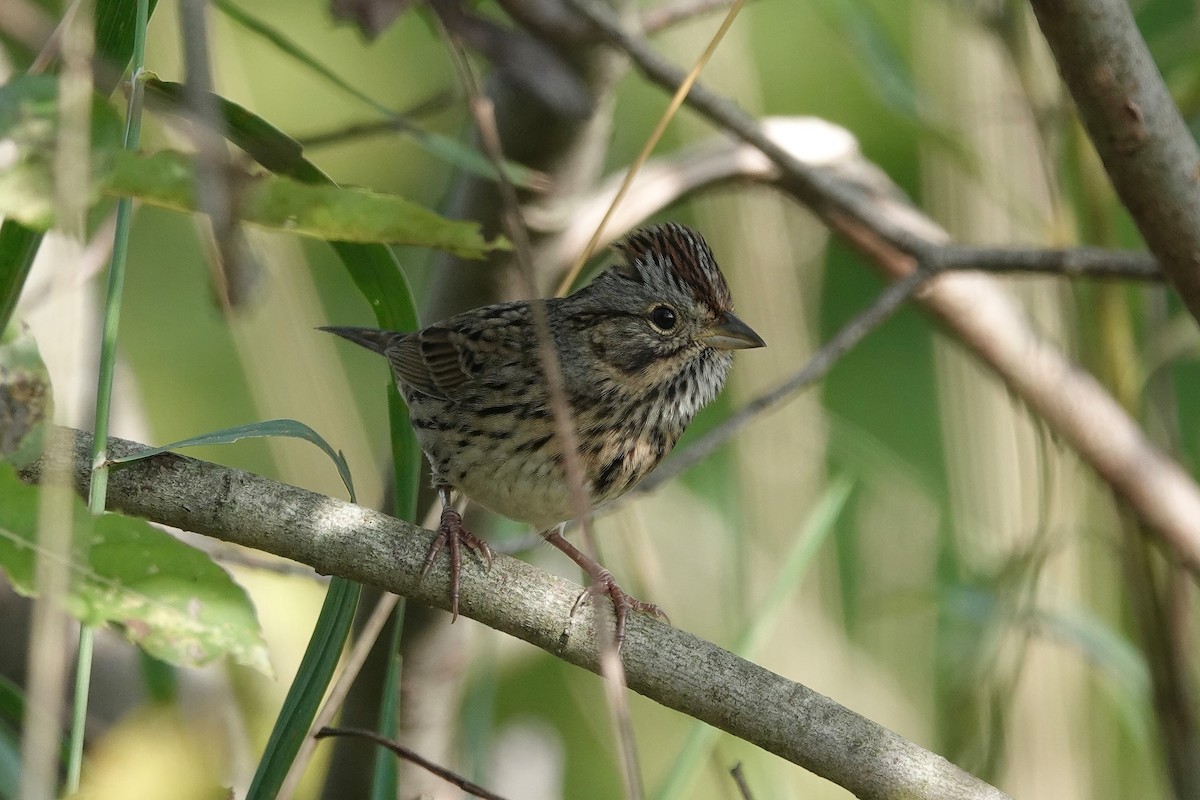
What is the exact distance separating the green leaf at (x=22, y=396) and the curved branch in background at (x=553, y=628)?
84 millimetres

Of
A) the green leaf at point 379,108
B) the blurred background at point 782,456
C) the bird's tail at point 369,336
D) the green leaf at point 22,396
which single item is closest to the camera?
the green leaf at point 22,396

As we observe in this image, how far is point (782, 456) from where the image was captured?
3.50 m

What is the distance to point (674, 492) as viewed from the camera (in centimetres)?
409

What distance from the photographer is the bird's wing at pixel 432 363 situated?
9.73ft

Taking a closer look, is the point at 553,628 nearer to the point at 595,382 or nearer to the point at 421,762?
the point at 421,762

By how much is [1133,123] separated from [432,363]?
168 centimetres

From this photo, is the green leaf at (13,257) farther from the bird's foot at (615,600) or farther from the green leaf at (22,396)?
the bird's foot at (615,600)

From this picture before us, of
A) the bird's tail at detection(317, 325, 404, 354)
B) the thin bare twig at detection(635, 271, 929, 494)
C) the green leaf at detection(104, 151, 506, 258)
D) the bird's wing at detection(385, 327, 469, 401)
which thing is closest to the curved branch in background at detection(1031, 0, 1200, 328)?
the thin bare twig at detection(635, 271, 929, 494)

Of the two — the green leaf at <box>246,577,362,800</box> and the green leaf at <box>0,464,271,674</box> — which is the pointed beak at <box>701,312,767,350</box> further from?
the green leaf at <box>0,464,271,674</box>

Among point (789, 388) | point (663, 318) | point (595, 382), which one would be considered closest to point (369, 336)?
point (595, 382)

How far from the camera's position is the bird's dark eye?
9.18 ft

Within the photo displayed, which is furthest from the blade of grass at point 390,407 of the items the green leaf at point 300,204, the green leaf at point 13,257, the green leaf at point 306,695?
the green leaf at point 300,204

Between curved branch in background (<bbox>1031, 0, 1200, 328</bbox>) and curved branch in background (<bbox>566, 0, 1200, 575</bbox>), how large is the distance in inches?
22.2

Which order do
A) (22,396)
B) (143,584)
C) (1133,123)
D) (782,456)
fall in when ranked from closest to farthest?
1. (143,584)
2. (22,396)
3. (1133,123)
4. (782,456)
